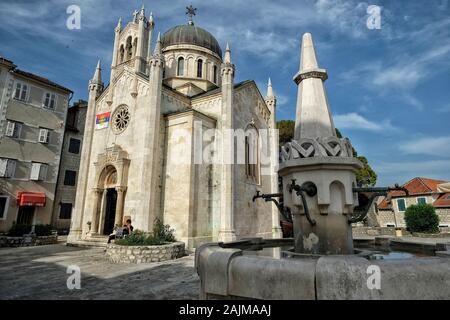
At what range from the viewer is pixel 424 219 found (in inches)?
1052

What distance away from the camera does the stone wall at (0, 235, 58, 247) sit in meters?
16.8

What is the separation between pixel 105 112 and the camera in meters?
21.0

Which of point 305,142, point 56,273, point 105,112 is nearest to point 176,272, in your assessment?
point 56,273

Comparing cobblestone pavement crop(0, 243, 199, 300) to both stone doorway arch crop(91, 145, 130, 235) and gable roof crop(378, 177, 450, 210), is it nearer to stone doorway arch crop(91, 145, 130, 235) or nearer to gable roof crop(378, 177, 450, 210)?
stone doorway arch crop(91, 145, 130, 235)

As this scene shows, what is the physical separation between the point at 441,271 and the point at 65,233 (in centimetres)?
2981

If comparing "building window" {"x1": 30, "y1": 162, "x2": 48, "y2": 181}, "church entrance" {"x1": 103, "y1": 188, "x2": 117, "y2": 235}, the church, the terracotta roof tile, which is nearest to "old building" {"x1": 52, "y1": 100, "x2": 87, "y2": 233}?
"building window" {"x1": 30, "y1": 162, "x2": 48, "y2": 181}

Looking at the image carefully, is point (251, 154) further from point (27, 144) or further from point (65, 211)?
point (27, 144)

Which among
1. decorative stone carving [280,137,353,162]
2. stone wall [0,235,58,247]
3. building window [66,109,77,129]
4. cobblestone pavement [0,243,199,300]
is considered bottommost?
cobblestone pavement [0,243,199,300]

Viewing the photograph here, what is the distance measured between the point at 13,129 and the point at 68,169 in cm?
598

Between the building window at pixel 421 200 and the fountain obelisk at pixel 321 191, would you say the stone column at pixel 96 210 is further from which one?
the building window at pixel 421 200

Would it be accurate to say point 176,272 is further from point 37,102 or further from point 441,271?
point 37,102

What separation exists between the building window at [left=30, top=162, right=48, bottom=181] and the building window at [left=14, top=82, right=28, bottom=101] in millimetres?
6006

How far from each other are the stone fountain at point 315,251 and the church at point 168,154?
9463 millimetres

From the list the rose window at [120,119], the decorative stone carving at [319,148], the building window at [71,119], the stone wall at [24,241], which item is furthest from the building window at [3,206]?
the decorative stone carving at [319,148]
